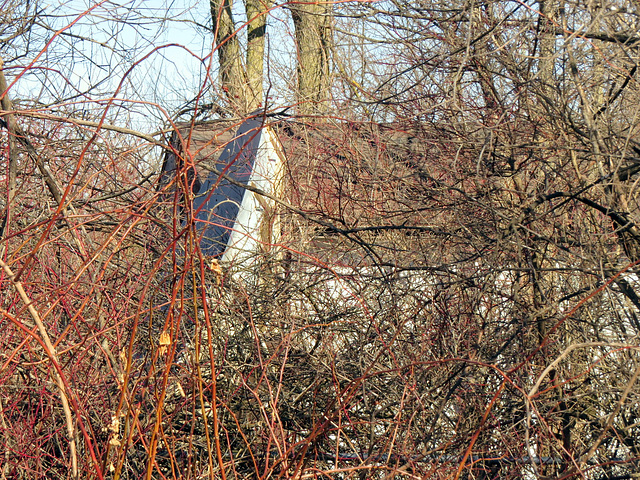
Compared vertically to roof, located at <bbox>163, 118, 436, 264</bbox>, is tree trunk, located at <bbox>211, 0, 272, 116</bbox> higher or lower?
higher

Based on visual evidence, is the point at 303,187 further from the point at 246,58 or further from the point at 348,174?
the point at 246,58

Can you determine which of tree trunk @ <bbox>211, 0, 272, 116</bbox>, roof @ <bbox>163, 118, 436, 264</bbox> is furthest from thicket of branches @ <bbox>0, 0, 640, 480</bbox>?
tree trunk @ <bbox>211, 0, 272, 116</bbox>

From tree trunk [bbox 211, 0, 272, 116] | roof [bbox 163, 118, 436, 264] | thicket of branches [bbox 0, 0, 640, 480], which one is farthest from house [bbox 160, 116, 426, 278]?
tree trunk [bbox 211, 0, 272, 116]

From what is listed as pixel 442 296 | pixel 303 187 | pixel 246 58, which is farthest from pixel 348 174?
pixel 246 58

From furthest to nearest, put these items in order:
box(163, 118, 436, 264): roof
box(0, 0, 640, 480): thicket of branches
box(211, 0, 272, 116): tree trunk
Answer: box(211, 0, 272, 116): tree trunk
box(163, 118, 436, 264): roof
box(0, 0, 640, 480): thicket of branches

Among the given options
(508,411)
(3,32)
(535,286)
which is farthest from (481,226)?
(3,32)

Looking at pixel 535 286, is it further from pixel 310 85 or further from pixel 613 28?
pixel 310 85

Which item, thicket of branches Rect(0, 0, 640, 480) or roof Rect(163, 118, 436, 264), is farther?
roof Rect(163, 118, 436, 264)

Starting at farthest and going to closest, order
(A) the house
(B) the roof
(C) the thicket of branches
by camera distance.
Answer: (A) the house → (B) the roof → (C) the thicket of branches

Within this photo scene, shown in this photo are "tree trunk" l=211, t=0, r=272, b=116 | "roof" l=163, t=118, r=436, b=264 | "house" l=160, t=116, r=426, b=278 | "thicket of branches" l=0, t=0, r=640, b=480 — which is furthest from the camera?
"tree trunk" l=211, t=0, r=272, b=116

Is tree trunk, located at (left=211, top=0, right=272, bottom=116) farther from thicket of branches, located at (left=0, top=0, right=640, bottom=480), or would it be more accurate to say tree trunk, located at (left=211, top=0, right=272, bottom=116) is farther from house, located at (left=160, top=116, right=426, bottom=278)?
thicket of branches, located at (left=0, top=0, right=640, bottom=480)

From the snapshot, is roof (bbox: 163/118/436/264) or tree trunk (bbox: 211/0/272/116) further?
tree trunk (bbox: 211/0/272/116)

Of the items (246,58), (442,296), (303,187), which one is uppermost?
(246,58)

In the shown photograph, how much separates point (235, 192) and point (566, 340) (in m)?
5.08
